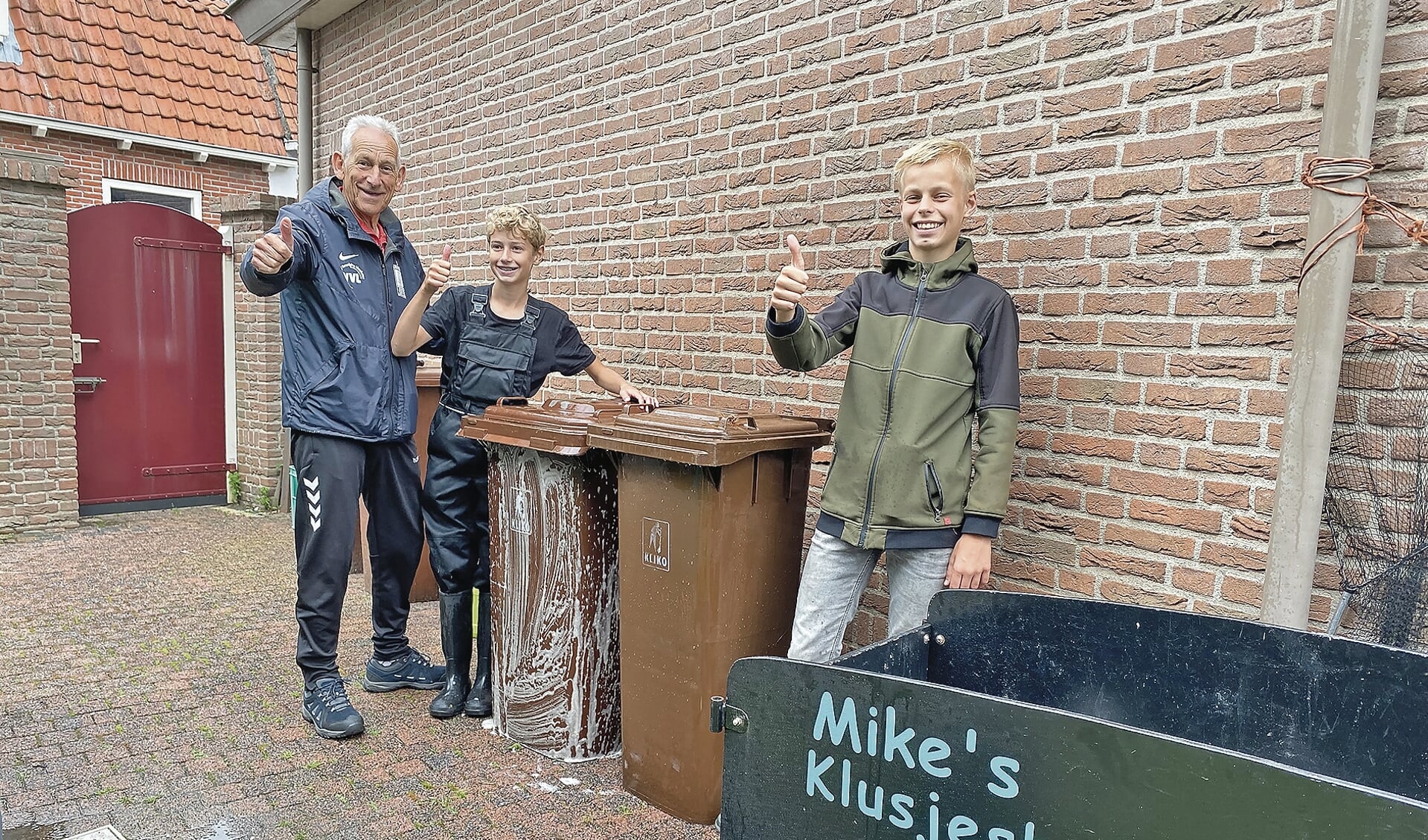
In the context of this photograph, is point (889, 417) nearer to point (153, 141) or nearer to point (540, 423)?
point (540, 423)

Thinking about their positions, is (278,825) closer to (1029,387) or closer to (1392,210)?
(1029,387)

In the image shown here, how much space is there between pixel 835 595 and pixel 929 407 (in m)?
0.65

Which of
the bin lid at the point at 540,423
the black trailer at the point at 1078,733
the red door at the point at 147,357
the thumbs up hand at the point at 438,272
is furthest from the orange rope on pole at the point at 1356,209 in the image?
the red door at the point at 147,357

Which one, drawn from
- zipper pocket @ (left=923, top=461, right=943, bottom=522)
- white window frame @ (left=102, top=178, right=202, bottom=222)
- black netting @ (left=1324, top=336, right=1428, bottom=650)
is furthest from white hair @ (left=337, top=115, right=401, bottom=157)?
white window frame @ (left=102, top=178, right=202, bottom=222)

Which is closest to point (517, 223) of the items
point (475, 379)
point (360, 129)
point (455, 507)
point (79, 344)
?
point (475, 379)

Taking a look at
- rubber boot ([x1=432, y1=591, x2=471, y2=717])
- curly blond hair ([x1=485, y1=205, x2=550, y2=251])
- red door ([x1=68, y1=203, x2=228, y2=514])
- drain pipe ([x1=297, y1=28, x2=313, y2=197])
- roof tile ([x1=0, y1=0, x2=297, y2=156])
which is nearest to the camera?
curly blond hair ([x1=485, y1=205, x2=550, y2=251])

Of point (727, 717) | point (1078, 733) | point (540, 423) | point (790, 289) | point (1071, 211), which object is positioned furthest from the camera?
point (540, 423)

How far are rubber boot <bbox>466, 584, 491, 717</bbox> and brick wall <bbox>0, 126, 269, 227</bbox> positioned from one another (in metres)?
9.20

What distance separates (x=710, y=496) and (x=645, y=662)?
0.63 m

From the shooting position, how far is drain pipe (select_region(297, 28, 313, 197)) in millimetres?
7672

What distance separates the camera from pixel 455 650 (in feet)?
12.2

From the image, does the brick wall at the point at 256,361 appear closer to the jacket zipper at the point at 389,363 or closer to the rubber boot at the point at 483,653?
the jacket zipper at the point at 389,363

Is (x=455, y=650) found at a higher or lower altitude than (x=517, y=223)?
lower

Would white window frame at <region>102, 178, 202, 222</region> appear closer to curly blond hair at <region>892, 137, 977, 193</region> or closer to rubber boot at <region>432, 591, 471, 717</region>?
rubber boot at <region>432, 591, 471, 717</region>
